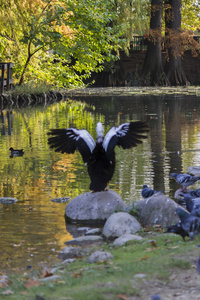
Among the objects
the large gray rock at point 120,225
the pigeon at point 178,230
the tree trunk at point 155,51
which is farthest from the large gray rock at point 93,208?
the tree trunk at point 155,51

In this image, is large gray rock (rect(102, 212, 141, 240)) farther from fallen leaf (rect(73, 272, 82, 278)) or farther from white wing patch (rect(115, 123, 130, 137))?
fallen leaf (rect(73, 272, 82, 278))

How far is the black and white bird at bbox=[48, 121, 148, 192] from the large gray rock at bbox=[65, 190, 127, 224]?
222 millimetres

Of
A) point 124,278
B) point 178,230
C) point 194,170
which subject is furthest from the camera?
→ point 194,170

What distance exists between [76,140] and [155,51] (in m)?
35.2

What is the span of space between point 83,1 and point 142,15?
11.4m

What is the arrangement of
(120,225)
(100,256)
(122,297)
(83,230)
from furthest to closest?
(83,230) → (120,225) → (100,256) → (122,297)

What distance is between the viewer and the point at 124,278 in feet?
15.5

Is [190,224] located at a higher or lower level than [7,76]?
lower

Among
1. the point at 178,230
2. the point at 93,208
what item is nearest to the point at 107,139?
the point at 93,208

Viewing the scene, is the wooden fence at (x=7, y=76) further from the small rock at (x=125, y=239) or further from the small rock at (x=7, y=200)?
the small rock at (x=125, y=239)

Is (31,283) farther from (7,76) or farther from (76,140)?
(7,76)

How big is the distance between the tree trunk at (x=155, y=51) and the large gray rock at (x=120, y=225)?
35.2m

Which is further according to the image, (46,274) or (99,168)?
(99,168)

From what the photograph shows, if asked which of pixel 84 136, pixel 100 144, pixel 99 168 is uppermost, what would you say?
pixel 84 136
